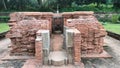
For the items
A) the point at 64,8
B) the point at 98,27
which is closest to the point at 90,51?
the point at 98,27

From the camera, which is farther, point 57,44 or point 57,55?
point 57,44

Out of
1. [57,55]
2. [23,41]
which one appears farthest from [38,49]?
[23,41]

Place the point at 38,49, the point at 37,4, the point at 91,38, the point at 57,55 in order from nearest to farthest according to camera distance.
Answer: the point at 38,49 → the point at 57,55 → the point at 91,38 → the point at 37,4

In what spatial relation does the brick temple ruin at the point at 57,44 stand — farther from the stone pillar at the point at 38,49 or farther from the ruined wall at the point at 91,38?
the stone pillar at the point at 38,49

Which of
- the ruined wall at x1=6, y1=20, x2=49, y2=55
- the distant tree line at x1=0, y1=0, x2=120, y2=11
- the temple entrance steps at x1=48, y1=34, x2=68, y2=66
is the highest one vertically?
the ruined wall at x1=6, y1=20, x2=49, y2=55

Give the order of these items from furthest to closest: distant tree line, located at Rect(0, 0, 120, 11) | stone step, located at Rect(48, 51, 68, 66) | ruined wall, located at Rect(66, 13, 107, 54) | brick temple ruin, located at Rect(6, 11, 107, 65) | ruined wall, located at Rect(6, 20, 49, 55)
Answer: distant tree line, located at Rect(0, 0, 120, 11)
ruined wall, located at Rect(66, 13, 107, 54)
ruined wall, located at Rect(6, 20, 49, 55)
brick temple ruin, located at Rect(6, 11, 107, 65)
stone step, located at Rect(48, 51, 68, 66)

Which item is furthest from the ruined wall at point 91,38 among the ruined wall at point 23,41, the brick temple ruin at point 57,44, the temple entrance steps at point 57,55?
the ruined wall at point 23,41

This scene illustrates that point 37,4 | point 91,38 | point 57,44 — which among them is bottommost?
point 37,4

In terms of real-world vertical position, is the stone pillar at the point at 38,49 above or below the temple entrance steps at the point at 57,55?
above

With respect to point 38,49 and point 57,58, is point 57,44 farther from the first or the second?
point 38,49

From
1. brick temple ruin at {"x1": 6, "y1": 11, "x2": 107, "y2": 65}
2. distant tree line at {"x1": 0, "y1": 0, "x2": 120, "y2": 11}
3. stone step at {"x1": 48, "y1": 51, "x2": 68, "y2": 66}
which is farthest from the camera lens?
distant tree line at {"x1": 0, "y1": 0, "x2": 120, "y2": 11}

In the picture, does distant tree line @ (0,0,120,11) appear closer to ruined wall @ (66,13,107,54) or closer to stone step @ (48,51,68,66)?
ruined wall @ (66,13,107,54)

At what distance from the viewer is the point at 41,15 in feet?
36.8

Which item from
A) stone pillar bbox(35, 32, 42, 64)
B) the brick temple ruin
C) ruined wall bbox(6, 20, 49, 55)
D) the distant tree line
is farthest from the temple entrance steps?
the distant tree line
